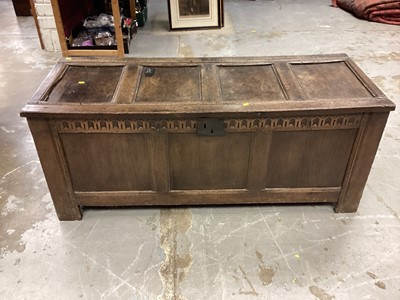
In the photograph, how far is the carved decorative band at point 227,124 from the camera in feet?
5.31

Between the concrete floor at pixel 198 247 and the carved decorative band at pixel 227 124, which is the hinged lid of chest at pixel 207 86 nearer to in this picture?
the carved decorative band at pixel 227 124

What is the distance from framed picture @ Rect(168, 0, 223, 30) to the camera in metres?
4.28

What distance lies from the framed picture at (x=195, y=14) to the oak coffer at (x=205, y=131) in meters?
2.58

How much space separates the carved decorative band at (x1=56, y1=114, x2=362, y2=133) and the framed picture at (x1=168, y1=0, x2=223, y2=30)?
10.0ft

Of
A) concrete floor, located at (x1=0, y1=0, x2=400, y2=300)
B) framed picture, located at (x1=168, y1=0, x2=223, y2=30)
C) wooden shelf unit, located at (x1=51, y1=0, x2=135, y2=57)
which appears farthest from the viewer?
framed picture, located at (x1=168, y1=0, x2=223, y2=30)

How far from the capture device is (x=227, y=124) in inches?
64.6

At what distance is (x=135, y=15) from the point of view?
4.34 m

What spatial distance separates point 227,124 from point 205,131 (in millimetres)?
109

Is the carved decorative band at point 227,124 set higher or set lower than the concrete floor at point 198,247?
higher

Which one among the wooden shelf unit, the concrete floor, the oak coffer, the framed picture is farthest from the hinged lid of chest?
the framed picture

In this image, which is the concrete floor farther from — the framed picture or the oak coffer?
the framed picture

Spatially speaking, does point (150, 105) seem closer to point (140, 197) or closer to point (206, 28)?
point (140, 197)

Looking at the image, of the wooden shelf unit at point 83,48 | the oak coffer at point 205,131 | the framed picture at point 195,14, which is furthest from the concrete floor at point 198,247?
the framed picture at point 195,14

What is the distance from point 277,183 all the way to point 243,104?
508 mm
